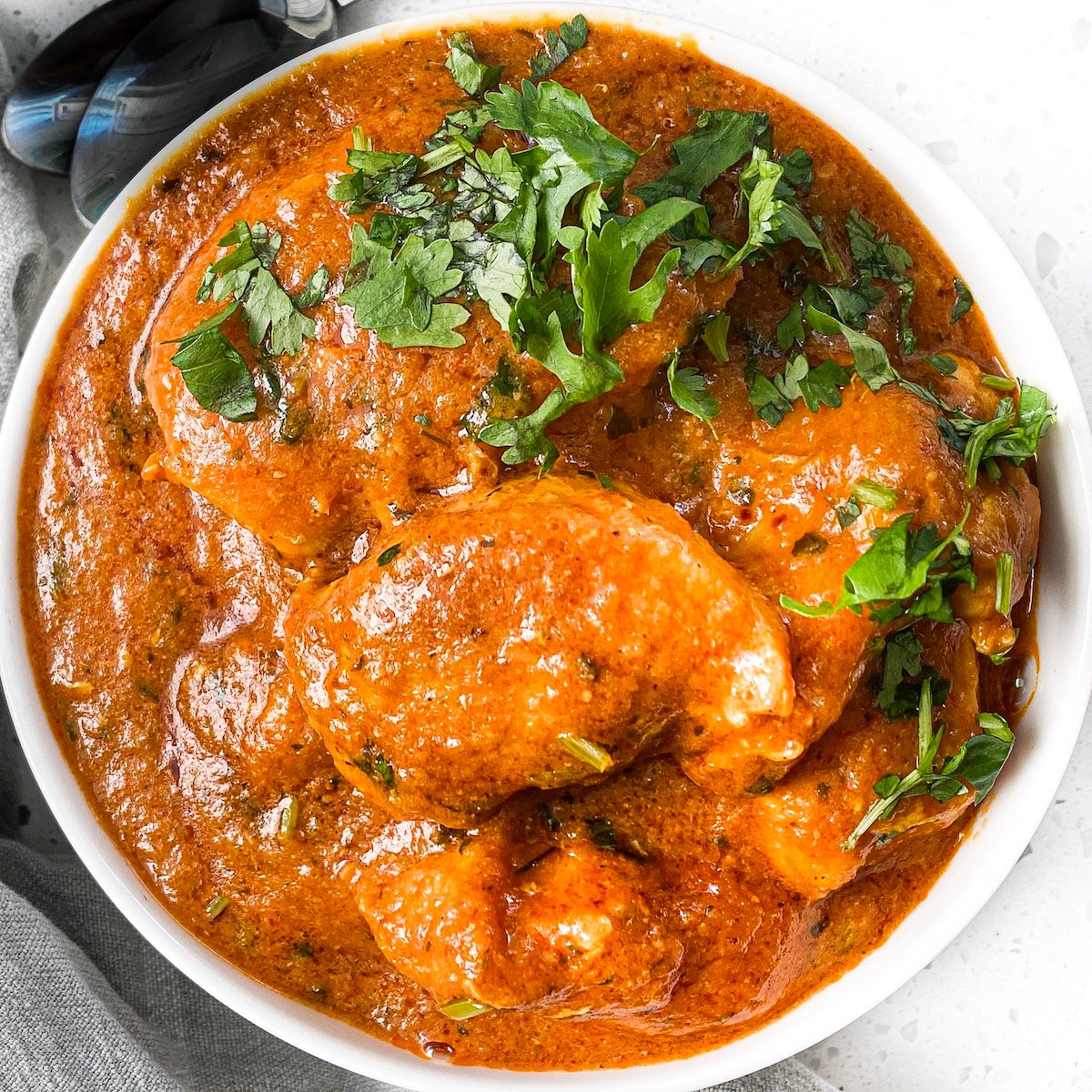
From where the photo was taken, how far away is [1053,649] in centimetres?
272

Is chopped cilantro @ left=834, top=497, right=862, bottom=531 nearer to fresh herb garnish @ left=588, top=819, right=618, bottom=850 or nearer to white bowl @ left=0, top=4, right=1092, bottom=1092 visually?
white bowl @ left=0, top=4, right=1092, bottom=1092

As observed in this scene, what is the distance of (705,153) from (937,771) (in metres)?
1.48

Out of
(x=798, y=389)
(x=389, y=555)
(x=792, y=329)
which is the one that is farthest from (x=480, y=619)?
(x=792, y=329)

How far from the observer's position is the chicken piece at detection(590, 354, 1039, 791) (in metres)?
2.31

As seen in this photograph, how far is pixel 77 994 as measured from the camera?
302cm

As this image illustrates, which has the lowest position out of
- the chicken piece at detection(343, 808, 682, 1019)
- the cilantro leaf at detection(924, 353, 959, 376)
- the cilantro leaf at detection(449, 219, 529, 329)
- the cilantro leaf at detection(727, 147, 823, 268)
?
the chicken piece at detection(343, 808, 682, 1019)

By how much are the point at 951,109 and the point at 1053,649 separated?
1.49 metres

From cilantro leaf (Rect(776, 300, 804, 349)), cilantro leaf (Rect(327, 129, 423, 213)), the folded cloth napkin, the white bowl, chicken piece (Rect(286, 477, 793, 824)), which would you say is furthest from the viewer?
the folded cloth napkin

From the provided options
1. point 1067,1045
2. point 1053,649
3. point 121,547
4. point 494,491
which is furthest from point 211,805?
point 1067,1045

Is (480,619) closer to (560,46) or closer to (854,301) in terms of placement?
(854,301)

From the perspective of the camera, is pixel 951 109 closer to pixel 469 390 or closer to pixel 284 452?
pixel 469 390

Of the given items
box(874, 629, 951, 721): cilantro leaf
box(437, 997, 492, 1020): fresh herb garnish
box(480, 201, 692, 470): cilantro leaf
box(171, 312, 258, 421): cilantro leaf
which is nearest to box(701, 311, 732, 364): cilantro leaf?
box(480, 201, 692, 470): cilantro leaf

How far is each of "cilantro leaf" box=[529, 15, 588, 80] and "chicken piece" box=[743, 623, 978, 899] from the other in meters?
1.58

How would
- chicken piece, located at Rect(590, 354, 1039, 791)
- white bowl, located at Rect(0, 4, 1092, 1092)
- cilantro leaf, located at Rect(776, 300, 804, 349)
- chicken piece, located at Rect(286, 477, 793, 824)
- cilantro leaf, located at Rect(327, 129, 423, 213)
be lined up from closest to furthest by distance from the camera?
chicken piece, located at Rect(286, 477, 793, 824) → chicken piece, located at Rect(590, 354, 1039, 791) → cilantro leaf, located at Rect(327, 129, 423, 213) → cilantro leaf, located at Rect(776, 300, 804, 349) → white bowl, located at Rect(0, 4, 1092, 1092)
